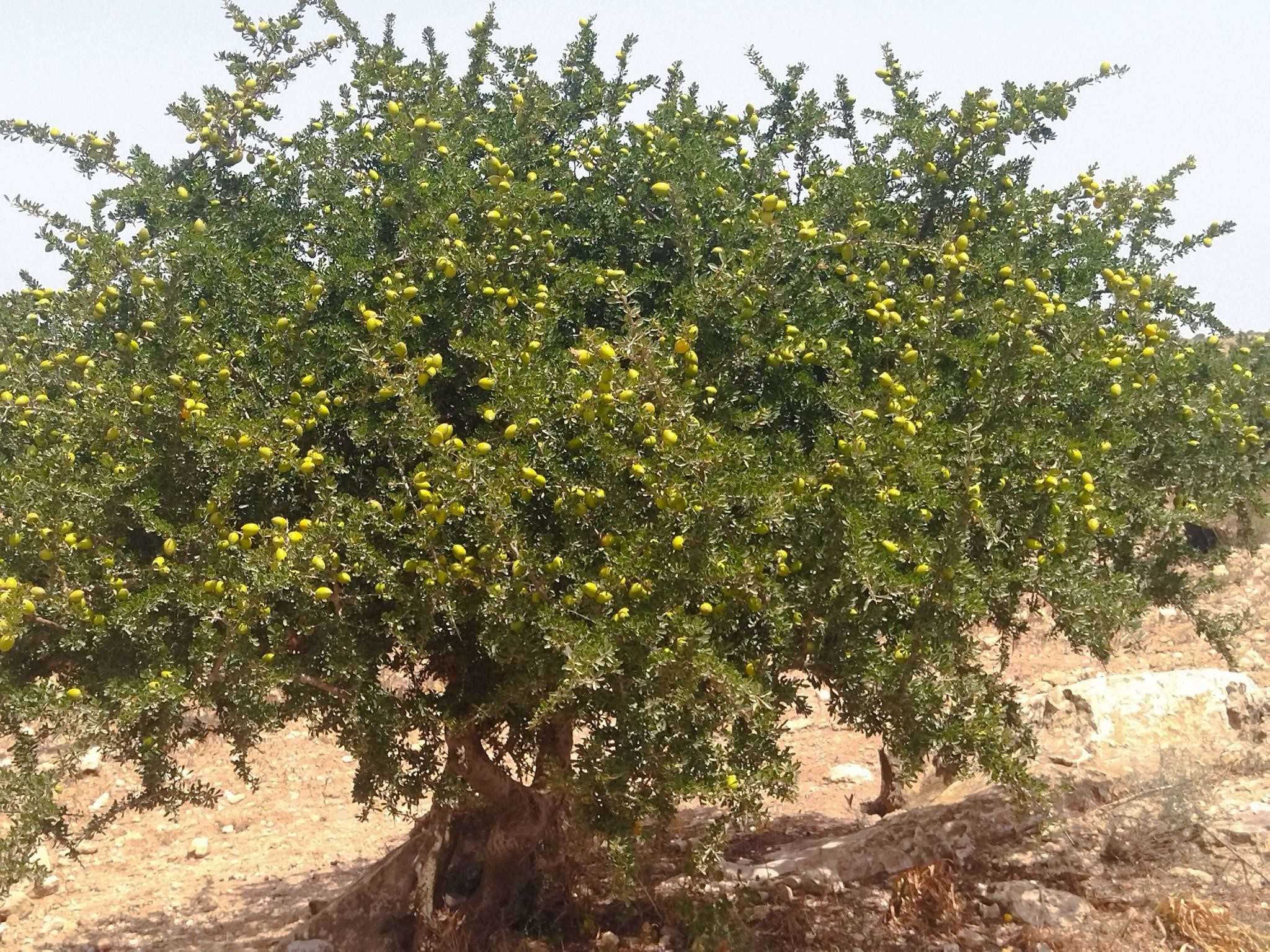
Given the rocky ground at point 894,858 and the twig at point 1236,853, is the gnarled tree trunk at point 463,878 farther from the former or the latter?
the twig at point 1236,853

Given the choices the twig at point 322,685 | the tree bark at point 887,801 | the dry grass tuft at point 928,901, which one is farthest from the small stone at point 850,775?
the twig at point 322,685

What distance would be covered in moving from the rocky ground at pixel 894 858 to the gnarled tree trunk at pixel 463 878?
1.27ft

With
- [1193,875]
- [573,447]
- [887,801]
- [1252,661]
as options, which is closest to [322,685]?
[573,447]

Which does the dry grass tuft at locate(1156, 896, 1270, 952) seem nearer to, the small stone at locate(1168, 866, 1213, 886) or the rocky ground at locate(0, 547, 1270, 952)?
the rocky ground at locate(0, 547, 1270, 952)

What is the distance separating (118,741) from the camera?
429cm

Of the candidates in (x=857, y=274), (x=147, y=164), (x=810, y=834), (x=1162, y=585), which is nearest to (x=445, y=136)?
(x=147, y=164)

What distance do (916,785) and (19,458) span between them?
7.53 m

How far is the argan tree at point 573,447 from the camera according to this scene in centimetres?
404

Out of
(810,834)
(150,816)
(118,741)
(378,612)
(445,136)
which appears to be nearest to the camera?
(118,741)

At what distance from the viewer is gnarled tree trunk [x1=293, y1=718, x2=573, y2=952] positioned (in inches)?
249

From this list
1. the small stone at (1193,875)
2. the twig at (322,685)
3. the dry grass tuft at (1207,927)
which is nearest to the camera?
the twig at (322,685)

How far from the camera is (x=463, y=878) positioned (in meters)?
6.68

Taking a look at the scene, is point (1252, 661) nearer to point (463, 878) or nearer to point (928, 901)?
point (928, 901)

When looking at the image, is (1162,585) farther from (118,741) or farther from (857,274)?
Answer: (118,741)
